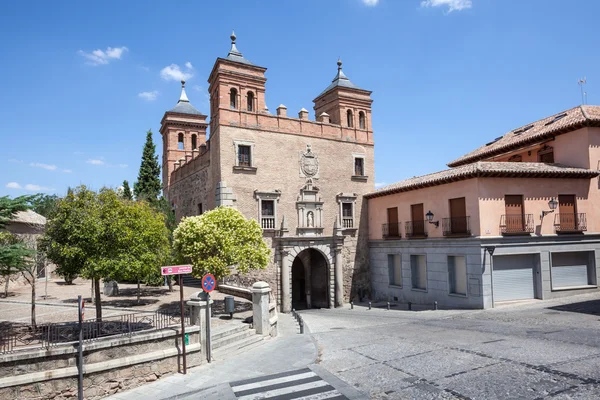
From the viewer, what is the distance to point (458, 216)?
20.8 metres

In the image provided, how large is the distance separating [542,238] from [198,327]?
1747cm

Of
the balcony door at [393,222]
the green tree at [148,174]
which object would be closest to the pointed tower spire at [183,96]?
the green tree at [148,174]

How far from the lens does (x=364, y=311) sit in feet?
75.0

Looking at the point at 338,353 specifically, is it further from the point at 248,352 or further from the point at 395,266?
the point at 395,266

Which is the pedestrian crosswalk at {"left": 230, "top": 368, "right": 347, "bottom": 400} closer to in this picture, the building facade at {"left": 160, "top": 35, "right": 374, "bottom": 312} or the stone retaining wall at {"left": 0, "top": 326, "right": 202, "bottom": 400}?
the stone retaining wall at {"left": 0, "top": 326, "right": 202, "bottom": 400}

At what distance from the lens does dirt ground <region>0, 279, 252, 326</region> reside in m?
14.8

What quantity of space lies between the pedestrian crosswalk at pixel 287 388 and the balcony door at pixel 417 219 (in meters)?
15.1

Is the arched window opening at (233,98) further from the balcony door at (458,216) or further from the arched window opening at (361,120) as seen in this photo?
the balcony door at (458,216)

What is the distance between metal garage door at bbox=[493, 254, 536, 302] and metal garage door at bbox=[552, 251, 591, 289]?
4.62 ft

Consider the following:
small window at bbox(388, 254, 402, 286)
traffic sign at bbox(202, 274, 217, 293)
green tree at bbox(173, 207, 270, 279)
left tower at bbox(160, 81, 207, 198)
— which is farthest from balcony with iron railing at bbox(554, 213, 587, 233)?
left tower at bbox(160, 81, 207, 198)

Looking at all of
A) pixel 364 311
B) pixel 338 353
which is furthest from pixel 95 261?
pixel 364 311

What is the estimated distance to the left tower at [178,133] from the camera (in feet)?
118

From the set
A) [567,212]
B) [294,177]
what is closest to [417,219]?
[567,212]

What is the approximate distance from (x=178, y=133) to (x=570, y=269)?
3118 cm
